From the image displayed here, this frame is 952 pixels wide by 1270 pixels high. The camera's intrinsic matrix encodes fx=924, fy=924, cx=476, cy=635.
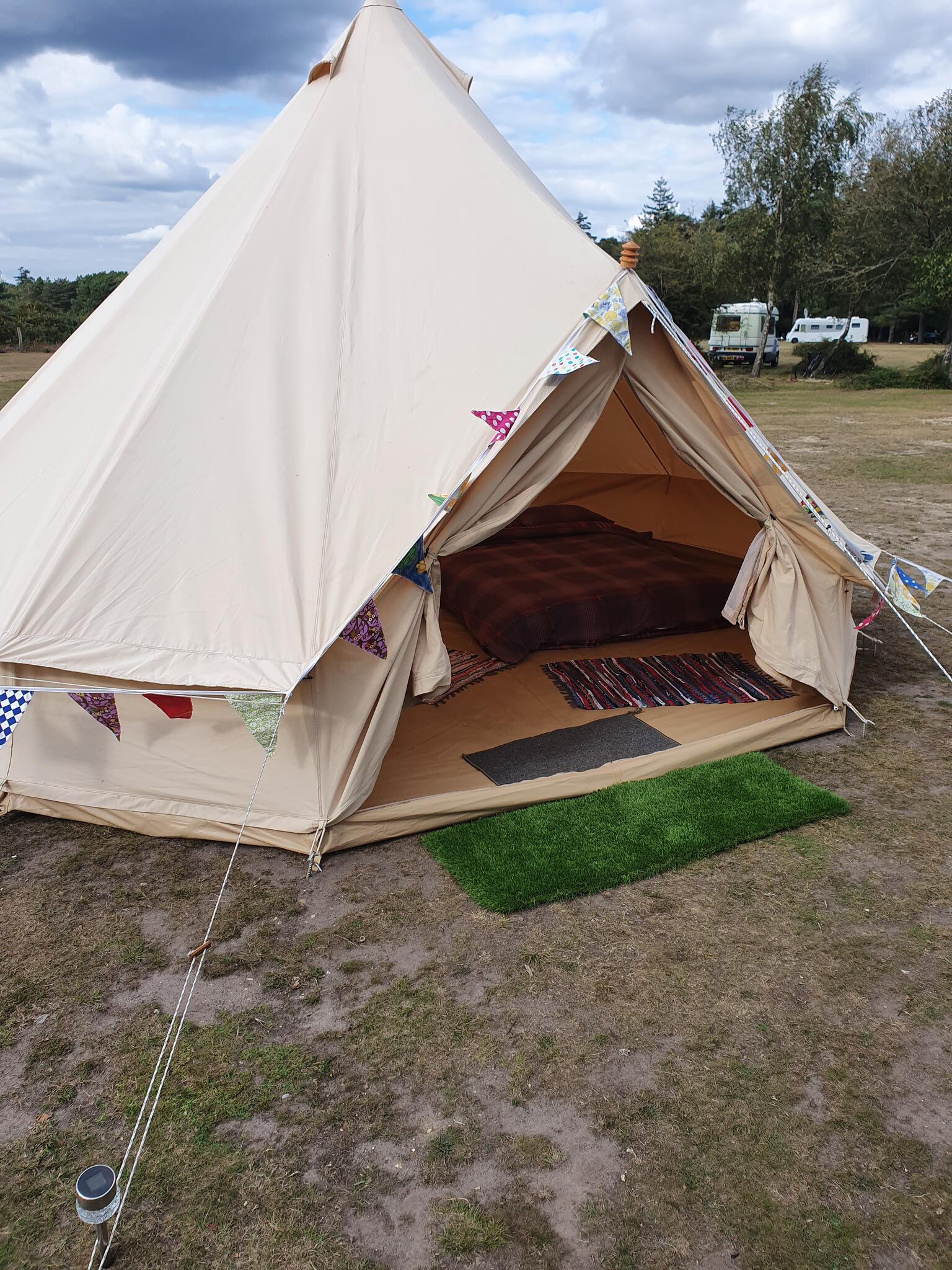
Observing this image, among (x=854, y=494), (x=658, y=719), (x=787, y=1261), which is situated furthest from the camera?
(x=854, y=494)

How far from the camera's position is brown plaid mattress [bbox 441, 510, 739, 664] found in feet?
16.5

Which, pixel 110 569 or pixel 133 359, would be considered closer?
pixel 110 569

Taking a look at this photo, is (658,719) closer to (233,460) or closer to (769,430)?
(233,460)

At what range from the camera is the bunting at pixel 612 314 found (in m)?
3.57

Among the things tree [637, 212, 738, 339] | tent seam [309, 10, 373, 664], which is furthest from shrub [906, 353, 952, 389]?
tent seam [309, 10, 373, 664]

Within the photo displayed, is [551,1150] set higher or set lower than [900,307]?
lower

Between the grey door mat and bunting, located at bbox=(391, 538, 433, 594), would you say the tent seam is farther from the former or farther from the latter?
the grey door mat

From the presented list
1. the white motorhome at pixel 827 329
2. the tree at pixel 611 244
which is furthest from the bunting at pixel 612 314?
the white motorhome at pixel 827 329

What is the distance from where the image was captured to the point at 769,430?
14094 millimetres

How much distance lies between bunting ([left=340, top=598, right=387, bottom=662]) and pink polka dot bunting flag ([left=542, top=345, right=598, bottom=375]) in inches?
44.1

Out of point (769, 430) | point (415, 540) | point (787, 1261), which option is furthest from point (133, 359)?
point (769, 430)

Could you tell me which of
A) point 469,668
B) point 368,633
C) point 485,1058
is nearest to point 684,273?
point 469,668

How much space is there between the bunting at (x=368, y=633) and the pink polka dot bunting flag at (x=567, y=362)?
112cm

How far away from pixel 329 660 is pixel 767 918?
1.72 m
